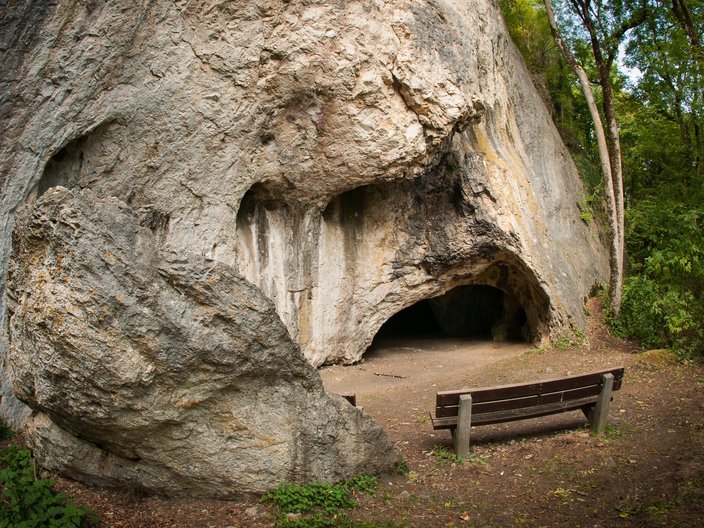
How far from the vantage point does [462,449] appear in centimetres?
591

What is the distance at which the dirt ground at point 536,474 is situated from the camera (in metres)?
4.74

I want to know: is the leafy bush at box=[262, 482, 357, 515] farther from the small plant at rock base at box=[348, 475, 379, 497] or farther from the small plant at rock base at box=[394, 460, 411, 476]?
the small plant at rock base at box=[394, 460, 411, 476]

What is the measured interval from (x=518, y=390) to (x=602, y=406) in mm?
1155

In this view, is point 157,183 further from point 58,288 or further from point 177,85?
point 58,288

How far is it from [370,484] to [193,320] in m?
2.17

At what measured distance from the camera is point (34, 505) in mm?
4453

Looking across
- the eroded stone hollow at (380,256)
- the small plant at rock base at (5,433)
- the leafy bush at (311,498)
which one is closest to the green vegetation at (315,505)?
the leafy bush at (311,498)

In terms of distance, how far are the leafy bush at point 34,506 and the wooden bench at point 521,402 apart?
3253 mm

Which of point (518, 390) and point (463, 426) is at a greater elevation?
point (518, 390)

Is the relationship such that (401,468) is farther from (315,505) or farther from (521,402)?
(521,402)

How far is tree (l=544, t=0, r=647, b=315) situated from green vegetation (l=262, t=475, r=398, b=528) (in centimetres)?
845

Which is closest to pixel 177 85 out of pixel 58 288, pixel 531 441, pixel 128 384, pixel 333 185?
pixel 333 185

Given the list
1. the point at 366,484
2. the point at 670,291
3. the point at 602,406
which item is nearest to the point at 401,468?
the point at 366,484

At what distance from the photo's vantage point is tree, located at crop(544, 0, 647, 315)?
457 inches
